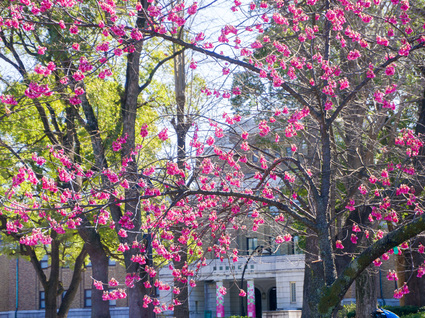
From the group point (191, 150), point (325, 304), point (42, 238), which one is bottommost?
point (325, 304)

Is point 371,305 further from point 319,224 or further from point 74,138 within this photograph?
point 74,138

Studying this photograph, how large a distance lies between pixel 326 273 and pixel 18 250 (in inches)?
828

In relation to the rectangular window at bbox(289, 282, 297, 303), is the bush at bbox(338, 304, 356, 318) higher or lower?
higher

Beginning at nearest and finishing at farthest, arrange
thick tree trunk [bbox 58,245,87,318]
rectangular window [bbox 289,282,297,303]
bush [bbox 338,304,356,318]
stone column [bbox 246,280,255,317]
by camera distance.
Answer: bush [bbox 338,304,356,318]
thick tree trunk [bbox 58,245,87,318]
stone column [bbox 246,280,255,317]
rectangular window [bbox 289,282,297,303]

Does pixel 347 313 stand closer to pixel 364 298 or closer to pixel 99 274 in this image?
pixel 364 298

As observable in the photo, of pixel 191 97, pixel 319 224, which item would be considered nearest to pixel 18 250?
pixel 191 97

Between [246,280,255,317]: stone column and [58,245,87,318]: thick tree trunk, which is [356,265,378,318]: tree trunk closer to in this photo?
[58,245,87,318]: thick tree trunk

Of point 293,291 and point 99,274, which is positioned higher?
point 99,274

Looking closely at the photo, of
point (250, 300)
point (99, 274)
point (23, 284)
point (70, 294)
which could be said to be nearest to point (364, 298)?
point (99, 274)

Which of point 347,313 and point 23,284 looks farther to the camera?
point 23,284

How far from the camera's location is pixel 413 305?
25.3 m

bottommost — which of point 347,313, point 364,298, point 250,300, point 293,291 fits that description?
point 250,300

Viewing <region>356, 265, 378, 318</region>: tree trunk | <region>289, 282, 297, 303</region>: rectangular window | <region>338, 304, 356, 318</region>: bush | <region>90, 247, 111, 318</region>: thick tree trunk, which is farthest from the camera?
<region>289, 282, 297, 303</region>: rectangular window

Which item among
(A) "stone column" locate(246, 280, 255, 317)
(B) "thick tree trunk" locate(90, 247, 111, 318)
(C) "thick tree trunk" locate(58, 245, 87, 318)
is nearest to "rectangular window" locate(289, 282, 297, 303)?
(A) "stone column" locate(246, 280, 255, 317)
